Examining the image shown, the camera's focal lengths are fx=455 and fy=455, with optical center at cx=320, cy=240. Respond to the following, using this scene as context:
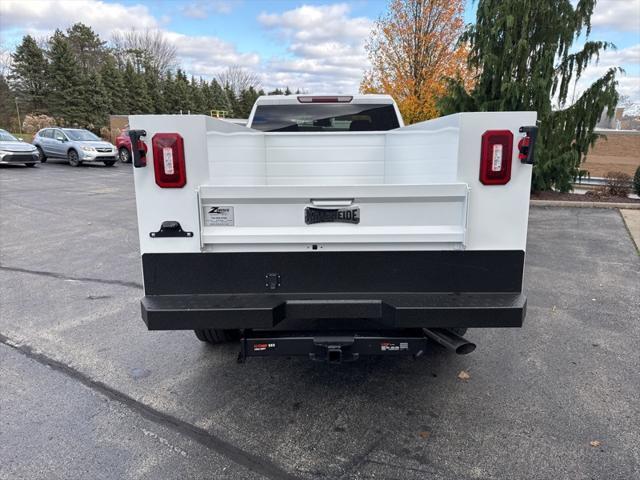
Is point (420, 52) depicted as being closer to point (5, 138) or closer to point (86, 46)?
point (5, 138)

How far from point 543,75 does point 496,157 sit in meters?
10.5

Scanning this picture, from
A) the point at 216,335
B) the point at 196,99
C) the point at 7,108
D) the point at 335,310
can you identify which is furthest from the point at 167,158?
the point at 196,99

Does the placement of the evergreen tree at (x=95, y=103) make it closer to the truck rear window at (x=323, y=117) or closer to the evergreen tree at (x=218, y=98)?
the evergreen tree at (x=218, y=98)

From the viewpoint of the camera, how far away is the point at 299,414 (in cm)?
314

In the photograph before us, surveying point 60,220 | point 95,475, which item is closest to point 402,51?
point 60,220

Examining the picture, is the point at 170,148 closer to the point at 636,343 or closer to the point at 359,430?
the point at 359,430

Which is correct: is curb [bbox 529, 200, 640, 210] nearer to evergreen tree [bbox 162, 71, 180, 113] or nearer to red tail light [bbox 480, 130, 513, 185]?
red tail light [bbox 480, 130, 513, 185]

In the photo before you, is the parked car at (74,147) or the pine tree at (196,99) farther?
the pine tree at (196,99)

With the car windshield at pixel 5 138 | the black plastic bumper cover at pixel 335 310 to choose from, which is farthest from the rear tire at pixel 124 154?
the black plastic bumper cover at pixel 335 310

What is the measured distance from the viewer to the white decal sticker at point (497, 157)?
271 centimetres

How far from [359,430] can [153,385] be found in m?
1.64

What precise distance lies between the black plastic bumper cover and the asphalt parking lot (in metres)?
0.75

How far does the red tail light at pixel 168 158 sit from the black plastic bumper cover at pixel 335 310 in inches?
28.8

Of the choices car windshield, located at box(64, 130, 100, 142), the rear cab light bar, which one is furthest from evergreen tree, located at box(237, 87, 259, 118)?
the rear cab light bar
